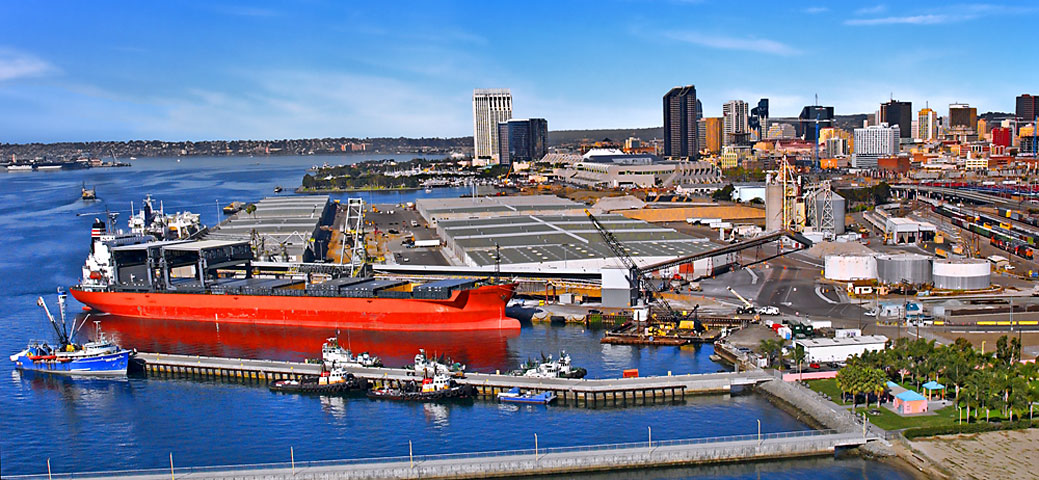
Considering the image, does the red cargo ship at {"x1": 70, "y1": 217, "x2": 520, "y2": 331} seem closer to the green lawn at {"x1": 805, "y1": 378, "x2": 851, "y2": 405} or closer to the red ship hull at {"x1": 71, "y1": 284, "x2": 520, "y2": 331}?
the red ship hull at {"x1": 71, "y1": 284, "x2": 520, "y2": 331}

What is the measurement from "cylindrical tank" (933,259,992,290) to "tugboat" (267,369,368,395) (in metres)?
19.8

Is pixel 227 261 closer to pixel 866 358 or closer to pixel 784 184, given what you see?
pixel 866 358

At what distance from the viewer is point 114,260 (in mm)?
32938

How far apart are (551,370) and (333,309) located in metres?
9.50

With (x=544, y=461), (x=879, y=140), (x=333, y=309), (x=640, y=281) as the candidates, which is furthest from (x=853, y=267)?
(x=879, y=140)

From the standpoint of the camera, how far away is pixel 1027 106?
158125mm

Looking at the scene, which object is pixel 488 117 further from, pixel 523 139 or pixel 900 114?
pixel 900 114

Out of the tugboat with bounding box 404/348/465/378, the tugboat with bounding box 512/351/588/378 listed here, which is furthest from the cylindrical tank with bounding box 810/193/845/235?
the tugboat with bounding box 404/348/465/378

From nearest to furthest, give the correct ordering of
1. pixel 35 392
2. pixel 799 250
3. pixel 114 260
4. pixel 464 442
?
pixel 464 442, pixel 35 392, pixel 114 260, pixel 799 250

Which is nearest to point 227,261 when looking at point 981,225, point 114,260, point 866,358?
point 114,260

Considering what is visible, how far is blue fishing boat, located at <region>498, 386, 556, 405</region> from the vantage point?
20.4m

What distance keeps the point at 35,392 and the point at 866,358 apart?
18842mm

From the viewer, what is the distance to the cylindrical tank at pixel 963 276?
102ft

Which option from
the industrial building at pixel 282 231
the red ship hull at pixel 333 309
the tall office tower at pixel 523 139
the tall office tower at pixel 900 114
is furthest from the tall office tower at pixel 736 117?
the red ship hull at pixel 333 309
